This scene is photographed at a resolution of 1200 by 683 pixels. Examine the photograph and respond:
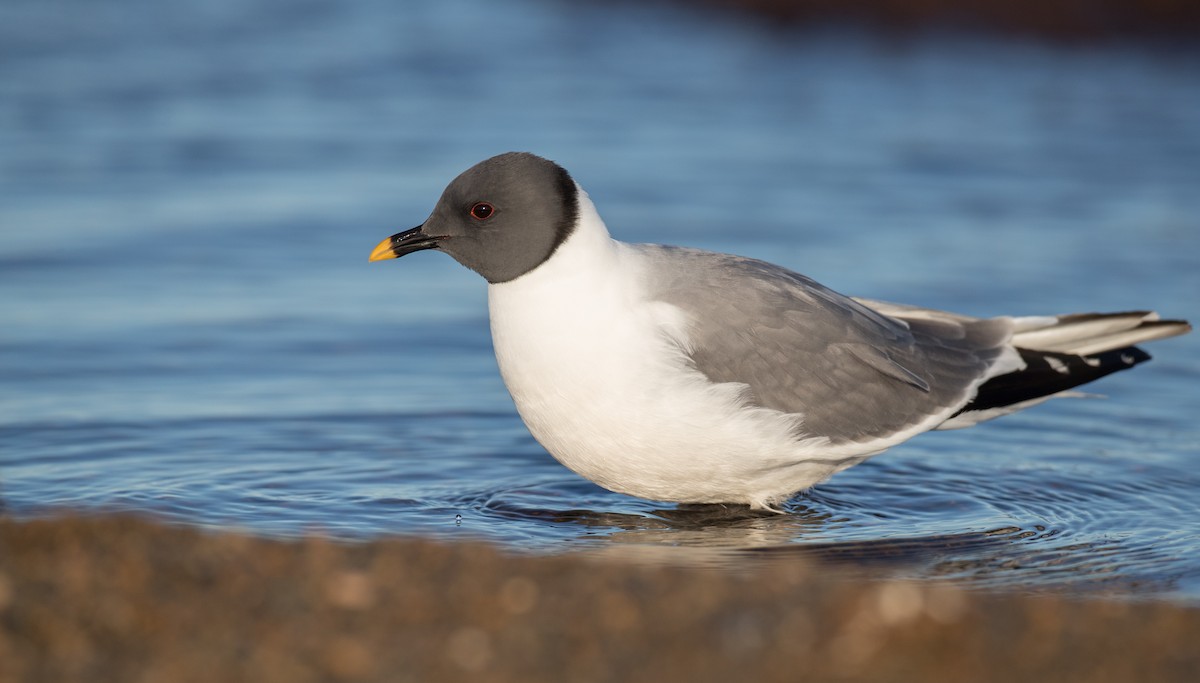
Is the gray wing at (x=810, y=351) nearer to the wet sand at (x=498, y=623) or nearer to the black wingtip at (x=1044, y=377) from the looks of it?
the black wingtip at (x=1044, y=377)

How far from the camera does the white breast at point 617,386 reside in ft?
19.8

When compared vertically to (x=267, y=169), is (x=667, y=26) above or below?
above

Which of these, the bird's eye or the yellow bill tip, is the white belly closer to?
the bird's eye

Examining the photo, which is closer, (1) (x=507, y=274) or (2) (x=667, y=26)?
(1) (x=507, y=274)

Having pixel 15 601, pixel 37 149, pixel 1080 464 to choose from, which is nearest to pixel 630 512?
pixel 1080 464

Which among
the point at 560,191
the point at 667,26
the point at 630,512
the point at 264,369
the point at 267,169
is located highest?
the point at 667,26

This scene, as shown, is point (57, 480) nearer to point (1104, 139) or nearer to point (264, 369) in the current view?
point (264, 369)

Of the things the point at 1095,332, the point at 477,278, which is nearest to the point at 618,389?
the point at 1095,332

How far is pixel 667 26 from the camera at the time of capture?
19797mm

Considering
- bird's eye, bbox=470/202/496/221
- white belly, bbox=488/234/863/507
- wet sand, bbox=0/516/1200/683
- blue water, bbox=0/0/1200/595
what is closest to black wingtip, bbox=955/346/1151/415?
blue water, bbox=0/0/1200/595

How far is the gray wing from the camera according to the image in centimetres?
634

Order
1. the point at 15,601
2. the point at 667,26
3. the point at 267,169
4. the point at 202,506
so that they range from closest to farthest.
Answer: the point at 15,601, the point at 202,506, the point at 267,169, the point at 667,26

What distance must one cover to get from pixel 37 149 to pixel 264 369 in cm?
540

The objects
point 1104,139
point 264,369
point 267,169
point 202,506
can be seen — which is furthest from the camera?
point 1104,139
